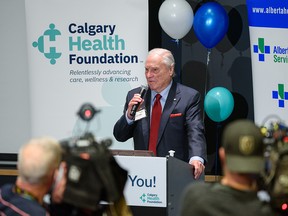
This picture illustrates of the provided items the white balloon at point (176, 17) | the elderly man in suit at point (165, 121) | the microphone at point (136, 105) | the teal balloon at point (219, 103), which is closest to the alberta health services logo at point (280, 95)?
the teal balloon at point (219, 103)

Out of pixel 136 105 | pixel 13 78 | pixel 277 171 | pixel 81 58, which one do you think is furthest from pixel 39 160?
pixel 13 78

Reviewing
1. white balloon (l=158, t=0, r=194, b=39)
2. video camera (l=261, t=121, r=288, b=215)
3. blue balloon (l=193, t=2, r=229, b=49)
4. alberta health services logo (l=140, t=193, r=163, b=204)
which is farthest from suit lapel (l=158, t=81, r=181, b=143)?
video camera (l=261, t=121, r=288, b=215)

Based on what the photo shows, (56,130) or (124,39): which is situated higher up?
(124,39)

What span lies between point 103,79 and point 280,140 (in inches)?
194

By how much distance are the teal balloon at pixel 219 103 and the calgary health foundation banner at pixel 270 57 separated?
0.37 metres

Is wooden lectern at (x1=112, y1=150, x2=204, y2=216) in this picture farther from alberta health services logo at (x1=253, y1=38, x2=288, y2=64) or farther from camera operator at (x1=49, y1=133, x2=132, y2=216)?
alberta health services logo at (x1=253, y1=38, x2=288, y2=64)

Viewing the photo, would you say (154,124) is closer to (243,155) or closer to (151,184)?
(151,184)

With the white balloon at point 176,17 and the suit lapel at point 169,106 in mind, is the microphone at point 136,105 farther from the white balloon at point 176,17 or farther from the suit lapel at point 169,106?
the white balloon at point 176,17

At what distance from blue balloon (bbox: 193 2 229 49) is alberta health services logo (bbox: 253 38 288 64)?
0.44 m

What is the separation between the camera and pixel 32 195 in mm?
3467

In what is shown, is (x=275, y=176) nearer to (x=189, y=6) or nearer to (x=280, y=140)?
(x=280, y=140)

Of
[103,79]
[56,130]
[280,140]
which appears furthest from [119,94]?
[280,140]

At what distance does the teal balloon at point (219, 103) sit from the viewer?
7637 mm

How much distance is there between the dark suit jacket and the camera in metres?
6.48
